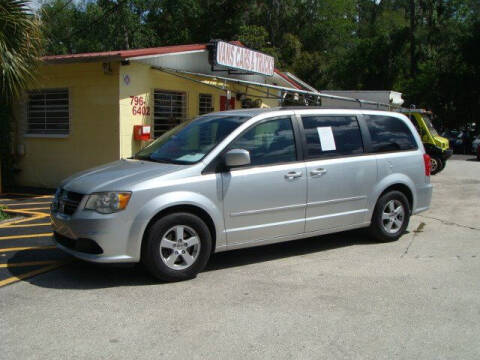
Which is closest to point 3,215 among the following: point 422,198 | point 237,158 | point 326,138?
point 237,158

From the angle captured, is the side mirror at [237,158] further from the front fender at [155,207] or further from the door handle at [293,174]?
the door handle at [293,174]

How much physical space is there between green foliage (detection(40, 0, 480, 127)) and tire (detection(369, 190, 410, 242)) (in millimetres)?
25604

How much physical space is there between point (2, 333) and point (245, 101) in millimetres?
11481

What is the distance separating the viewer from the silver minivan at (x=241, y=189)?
5117 millimetres

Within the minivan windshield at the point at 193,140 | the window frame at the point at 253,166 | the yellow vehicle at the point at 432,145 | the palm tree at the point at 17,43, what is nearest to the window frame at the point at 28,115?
the palm tree at the point at 17,43

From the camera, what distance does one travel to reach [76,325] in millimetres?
4270

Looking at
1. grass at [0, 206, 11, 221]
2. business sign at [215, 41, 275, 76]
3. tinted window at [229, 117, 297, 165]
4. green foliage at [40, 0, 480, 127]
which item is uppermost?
green foliage at [40, 0, 480, 127]

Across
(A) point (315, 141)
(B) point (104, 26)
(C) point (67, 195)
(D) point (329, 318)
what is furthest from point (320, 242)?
(B) point (104, 26)

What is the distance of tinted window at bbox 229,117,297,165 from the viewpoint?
5.85 meters

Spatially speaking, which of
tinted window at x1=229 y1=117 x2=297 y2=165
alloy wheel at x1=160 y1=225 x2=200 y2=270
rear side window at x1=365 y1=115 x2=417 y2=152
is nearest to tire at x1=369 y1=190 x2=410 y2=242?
rear side window at x1=365 y1=115 x2=417 y2=152

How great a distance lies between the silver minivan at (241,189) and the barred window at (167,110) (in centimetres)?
595

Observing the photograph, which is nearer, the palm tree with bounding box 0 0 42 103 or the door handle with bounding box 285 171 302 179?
the door handle with bounding box 285 171 302 179

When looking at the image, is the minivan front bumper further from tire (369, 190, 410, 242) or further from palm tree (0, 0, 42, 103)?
palm tree (0, 0, 42, 103)

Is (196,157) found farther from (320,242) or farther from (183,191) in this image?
(320,242)
